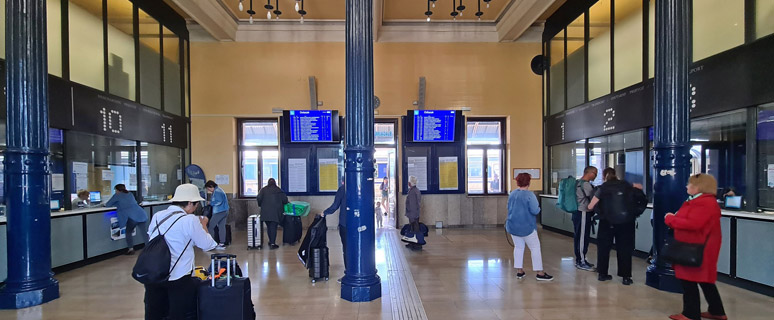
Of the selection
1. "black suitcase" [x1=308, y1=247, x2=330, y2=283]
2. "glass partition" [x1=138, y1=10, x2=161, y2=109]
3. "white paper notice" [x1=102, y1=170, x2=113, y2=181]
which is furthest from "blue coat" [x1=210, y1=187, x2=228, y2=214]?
"black suitcase" [x1=308, y1=247, x2=330, y2=283]

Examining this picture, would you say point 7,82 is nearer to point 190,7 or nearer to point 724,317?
point 190,7

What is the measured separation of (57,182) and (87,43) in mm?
2326

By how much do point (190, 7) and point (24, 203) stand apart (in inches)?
197

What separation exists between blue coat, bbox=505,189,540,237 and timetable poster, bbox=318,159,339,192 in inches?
219

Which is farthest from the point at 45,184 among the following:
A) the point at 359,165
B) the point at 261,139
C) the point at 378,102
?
the point at 378,102

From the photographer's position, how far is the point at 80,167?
6.34 metres

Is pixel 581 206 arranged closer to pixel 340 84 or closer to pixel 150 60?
pixel 340 84

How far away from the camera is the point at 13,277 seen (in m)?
4.19

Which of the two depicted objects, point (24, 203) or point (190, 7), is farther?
point (190, 7)

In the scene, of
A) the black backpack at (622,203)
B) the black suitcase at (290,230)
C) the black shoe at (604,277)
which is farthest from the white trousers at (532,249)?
the black suitcase at (290,230)

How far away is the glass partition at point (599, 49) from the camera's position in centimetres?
741

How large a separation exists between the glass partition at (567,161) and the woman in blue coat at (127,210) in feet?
26.9

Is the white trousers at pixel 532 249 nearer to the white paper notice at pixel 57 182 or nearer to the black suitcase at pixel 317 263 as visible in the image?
the black suitcase at pixel 317 263

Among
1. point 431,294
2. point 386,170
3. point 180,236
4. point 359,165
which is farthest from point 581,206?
point 386,170
